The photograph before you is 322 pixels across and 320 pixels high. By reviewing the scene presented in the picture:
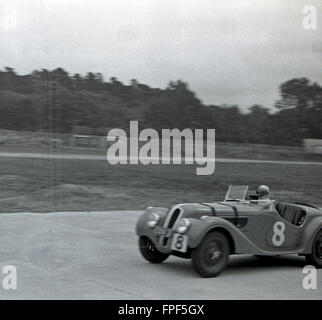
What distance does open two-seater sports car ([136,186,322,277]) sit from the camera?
292 inches

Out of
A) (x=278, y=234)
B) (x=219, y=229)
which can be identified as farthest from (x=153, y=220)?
(x=278, y=234)

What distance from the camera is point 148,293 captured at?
6570 millimetres

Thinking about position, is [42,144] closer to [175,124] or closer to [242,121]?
[175,124]

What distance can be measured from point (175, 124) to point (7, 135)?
4.04 metres

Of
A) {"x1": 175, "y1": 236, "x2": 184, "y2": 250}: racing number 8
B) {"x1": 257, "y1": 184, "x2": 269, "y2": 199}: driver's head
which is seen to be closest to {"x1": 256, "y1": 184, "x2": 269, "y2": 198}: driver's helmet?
{"x1": 257, "y1": 184, "x2": 269, "y2": 199}: driver's head

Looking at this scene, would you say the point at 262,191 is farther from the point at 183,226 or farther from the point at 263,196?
the point at 183,226

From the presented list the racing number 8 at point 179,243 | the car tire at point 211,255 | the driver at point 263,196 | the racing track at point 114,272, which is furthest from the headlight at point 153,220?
the driver at point 263,196

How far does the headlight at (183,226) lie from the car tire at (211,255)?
25 centimetres

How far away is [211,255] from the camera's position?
7484 millimetres

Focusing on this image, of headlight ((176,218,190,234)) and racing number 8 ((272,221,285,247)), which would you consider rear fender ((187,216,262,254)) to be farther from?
racing number 8 ((272,221,285,247))

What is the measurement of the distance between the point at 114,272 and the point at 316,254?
9.06ft

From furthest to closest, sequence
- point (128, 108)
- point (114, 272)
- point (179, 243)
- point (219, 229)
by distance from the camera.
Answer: point (128, 108)
point (114, 272)
point (219, 229)
point (179, 243)

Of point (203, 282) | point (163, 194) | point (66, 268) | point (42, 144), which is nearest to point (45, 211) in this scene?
point (42, 144)

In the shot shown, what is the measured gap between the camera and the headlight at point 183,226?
740cm
